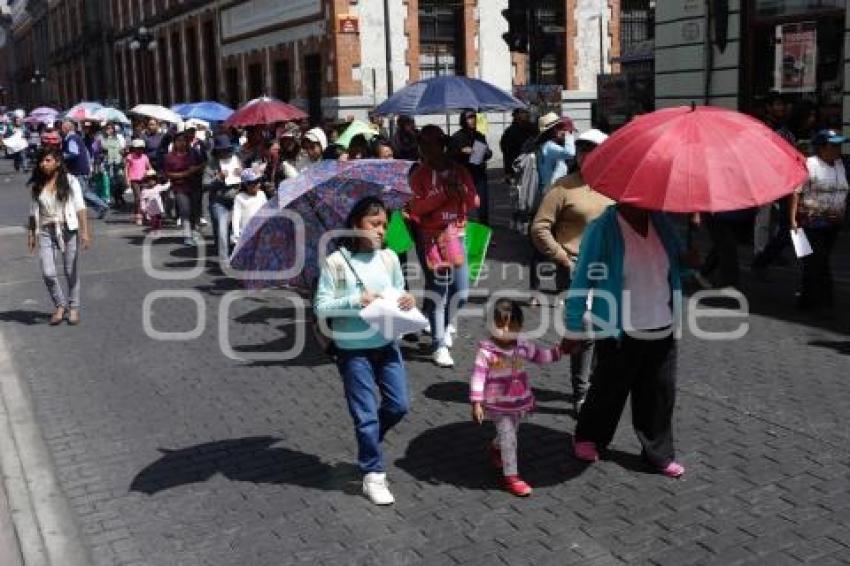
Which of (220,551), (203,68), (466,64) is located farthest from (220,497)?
(203,68)

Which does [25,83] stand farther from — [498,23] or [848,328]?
[848,328]

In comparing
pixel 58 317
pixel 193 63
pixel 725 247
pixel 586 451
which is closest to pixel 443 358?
pixel 586 451

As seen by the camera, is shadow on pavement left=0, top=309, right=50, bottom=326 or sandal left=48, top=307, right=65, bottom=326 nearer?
sandal left=48, top=307, right=65, bottom=326

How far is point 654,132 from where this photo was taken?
446 cm

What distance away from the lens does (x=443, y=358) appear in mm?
7617

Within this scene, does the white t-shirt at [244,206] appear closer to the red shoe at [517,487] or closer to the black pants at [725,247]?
the black pants at [725,247]

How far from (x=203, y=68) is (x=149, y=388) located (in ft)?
102

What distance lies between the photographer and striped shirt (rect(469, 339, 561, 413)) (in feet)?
16.7

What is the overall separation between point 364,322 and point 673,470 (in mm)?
1891

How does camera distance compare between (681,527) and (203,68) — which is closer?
(681,527)

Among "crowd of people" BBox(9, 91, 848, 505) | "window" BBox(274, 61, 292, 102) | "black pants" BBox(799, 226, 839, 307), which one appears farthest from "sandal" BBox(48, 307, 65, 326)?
"window" BBox(274, 61, 292, 102)

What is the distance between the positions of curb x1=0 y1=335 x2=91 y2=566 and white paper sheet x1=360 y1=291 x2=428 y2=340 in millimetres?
1777

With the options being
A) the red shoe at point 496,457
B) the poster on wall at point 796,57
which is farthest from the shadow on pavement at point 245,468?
the poster on wall at point 796,57

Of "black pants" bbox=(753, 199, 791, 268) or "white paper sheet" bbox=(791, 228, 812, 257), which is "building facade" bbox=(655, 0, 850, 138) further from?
"white paper sheet" bbox=(791, 228, 812, 257)
